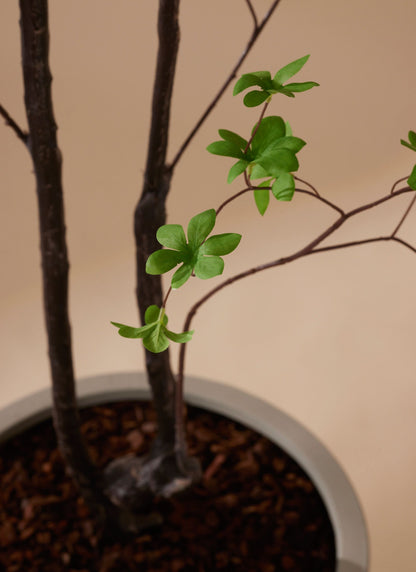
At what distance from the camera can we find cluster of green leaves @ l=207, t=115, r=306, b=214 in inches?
20.7

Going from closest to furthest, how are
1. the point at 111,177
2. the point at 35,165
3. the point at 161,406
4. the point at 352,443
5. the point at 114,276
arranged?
the point at 35,165 → the point at 161,406 → the point at 352,443 → the point at 114,276 → the point at 111,177

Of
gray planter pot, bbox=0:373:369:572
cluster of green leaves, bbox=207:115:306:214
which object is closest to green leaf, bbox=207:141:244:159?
cluster of green leaves, bbox=207:115:306:214

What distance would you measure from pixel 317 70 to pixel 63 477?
4.60 feet

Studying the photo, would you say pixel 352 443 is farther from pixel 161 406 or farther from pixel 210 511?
pixel 161 406

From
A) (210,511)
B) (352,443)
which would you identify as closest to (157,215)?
(210,511)

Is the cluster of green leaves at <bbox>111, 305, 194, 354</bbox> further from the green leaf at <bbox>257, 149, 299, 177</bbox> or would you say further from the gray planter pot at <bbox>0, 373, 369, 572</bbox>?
the gray planter pot at <bbox>0, 373, 369, 572</bbox>

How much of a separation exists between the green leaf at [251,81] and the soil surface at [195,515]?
64 centimetres

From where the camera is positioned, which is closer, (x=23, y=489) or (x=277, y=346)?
(x=23, y=489)

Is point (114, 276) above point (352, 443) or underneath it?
above

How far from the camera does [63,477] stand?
3.53ft

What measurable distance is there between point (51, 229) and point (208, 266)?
0.30 m

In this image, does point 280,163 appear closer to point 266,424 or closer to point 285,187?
point 285,187

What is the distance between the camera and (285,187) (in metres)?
0.53

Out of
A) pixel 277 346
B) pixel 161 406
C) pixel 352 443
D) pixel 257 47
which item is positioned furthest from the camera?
pixel 257 47
